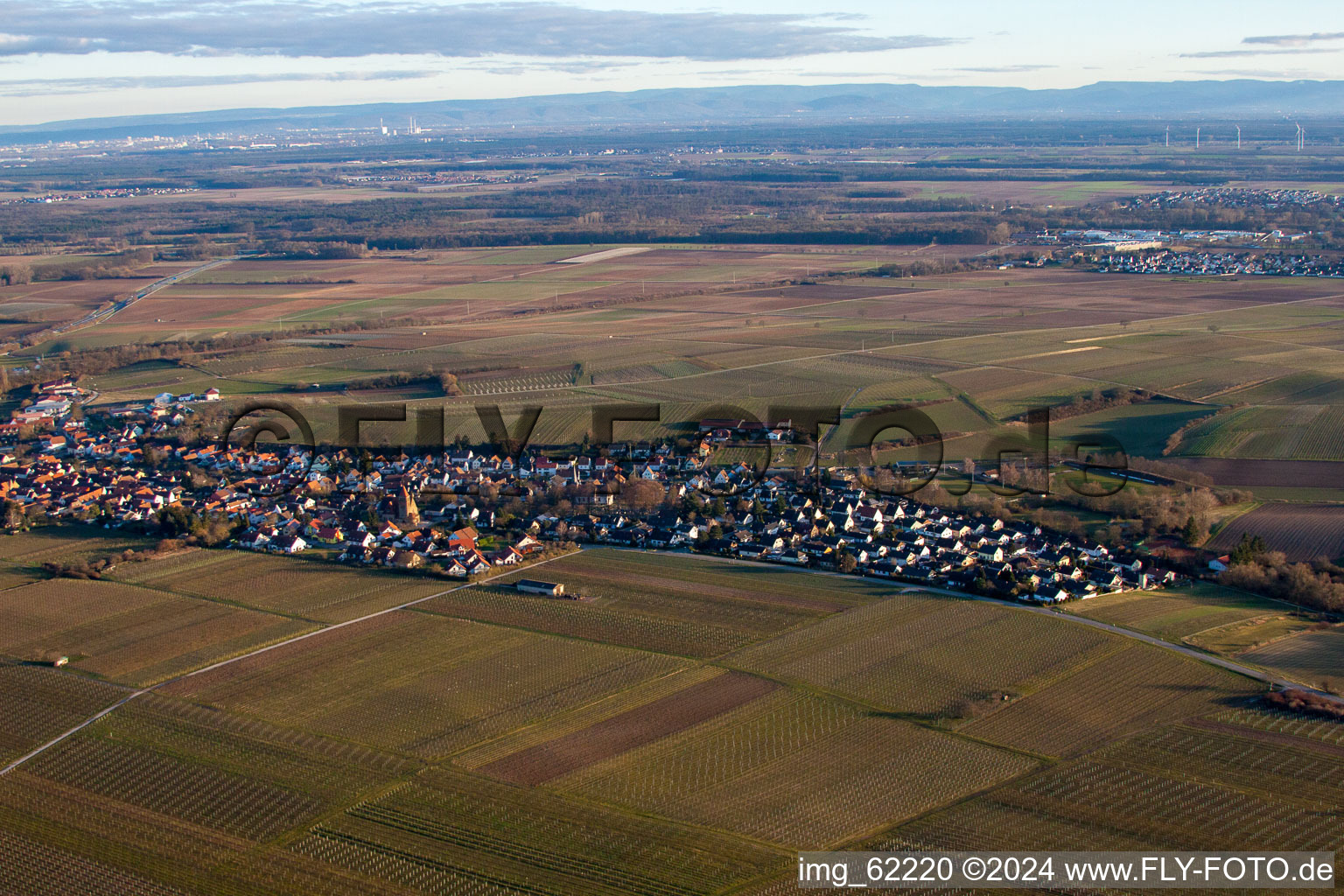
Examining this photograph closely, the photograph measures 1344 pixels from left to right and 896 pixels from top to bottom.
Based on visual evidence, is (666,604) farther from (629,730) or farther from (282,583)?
(282,583)

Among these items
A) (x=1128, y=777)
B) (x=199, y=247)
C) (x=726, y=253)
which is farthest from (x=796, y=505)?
(x=199, y=247)

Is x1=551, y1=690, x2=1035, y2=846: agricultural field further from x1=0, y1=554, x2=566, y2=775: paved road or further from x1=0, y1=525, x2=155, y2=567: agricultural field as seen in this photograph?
x1=0, y1=525, x2=155, y2=567: agricultural field

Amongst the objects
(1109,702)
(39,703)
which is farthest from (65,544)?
(1109,702)

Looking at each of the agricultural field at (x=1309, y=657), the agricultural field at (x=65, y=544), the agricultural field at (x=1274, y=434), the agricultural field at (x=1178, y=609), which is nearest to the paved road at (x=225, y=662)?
the agricultural field at (x=65, y=544)

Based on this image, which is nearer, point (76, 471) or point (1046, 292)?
point (76, 471)

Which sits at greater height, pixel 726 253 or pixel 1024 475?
pixel 726 253

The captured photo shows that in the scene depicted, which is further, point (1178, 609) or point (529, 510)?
point (529, 510)

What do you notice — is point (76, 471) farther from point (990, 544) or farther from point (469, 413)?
point (990, 544)

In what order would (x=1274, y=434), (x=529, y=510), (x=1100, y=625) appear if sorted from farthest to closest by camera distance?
1. (x=1274, y=434)
2. (x=529, y=510)
3. (x=1100, y=625)
